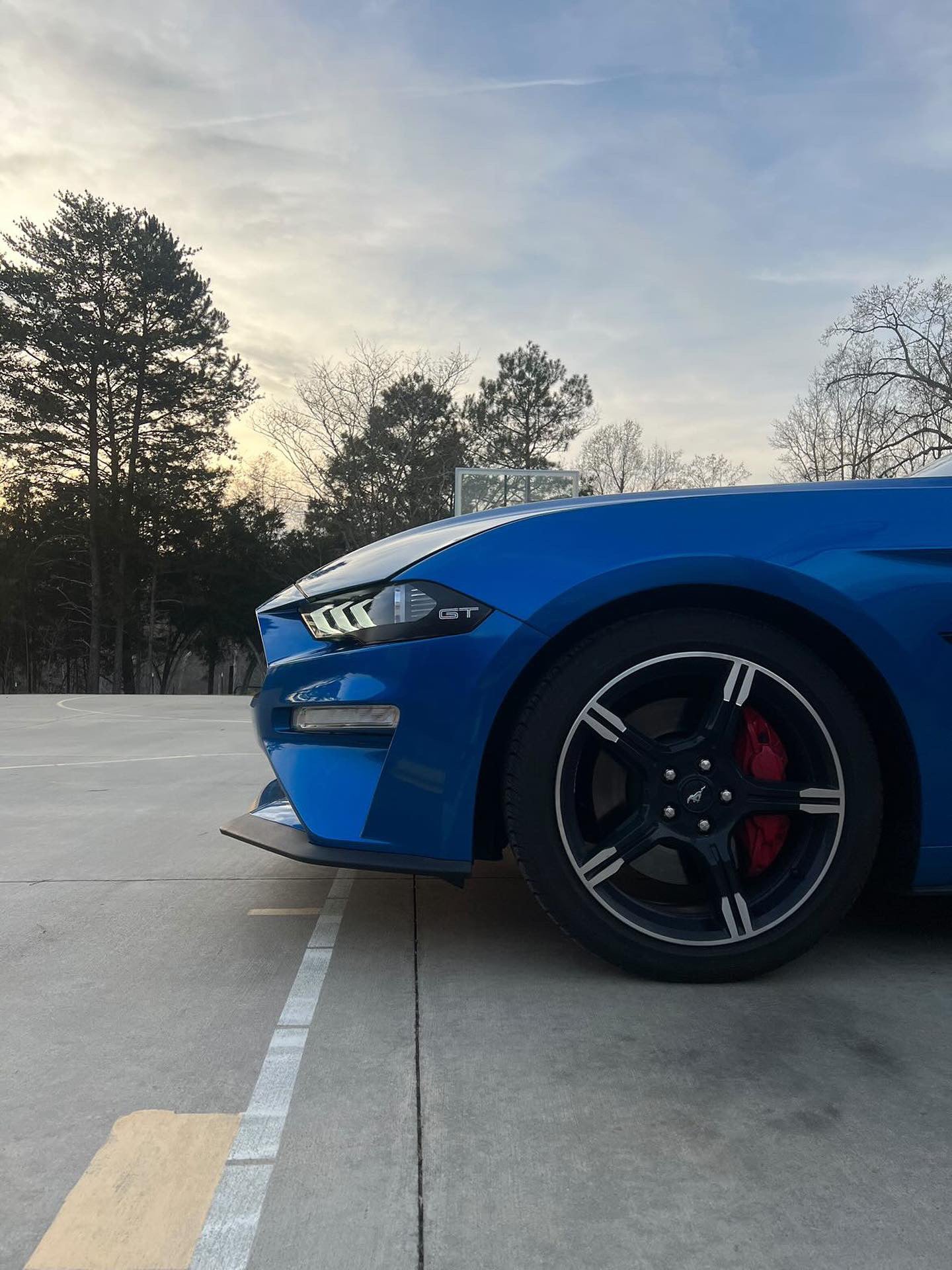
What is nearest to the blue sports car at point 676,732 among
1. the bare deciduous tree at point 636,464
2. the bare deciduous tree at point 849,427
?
the bare deciduous tree at point 849,427

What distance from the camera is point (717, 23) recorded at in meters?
5.34

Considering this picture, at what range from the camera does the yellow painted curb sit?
113 centimetres

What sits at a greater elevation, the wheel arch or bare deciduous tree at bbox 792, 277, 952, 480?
bare deciduous tree at bbox 792, 277, 952, 480

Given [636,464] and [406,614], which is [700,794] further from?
[636,464]

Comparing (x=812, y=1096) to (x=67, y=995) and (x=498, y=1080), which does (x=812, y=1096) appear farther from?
(x=67, y=995)

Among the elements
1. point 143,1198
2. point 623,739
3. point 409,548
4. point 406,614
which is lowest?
point 143,1198

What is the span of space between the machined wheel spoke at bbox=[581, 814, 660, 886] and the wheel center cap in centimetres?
9

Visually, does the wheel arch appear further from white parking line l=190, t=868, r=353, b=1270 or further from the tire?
white parking line l=190, t=868, r=353, b=1270

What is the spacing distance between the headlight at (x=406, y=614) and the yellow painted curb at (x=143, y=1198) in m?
1.03

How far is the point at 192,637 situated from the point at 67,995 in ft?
144

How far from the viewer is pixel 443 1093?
5.14 ft

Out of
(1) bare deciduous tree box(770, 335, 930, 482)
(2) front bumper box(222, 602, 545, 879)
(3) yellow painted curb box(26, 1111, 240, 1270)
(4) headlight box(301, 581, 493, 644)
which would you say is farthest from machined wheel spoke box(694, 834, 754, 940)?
(1) bare deciduous tree box(770, 335, 930, 482)

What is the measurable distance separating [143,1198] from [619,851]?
3.74 feet

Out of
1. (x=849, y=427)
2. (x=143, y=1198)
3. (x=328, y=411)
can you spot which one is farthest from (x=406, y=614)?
(x=849, y=427)
